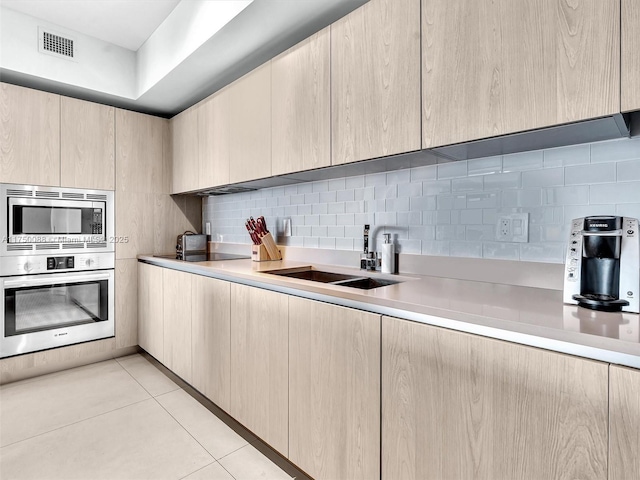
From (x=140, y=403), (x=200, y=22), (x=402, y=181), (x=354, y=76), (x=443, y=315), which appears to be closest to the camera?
(x=443, y=315)

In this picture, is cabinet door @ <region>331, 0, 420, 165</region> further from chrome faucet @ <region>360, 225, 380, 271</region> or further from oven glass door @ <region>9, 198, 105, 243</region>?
oven glass door @ <region>9, 198, 105, 243</region>

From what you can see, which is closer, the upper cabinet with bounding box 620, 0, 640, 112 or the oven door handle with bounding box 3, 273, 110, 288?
the upper cabinet with bounding box 620, 0, 640, 112

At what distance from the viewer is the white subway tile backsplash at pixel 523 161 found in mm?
1463

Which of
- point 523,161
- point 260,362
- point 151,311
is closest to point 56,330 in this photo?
point 151,311

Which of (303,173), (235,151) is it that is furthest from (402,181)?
(235,151)

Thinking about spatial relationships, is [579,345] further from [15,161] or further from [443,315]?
[15,161]

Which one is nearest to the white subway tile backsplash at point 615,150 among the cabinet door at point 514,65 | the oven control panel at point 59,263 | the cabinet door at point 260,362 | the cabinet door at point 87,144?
the cabinet door at point 514,65

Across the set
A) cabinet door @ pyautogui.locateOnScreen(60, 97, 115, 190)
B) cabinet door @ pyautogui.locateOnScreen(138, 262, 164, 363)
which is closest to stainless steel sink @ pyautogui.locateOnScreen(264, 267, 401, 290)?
cabinet door @ pyautogui.locateOnScreen(138, 262, 164, 363)

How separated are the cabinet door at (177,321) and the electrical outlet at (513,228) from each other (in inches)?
77.3

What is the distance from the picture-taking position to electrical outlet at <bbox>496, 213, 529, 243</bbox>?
4.89 feet

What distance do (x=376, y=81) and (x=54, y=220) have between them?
281 centimetres

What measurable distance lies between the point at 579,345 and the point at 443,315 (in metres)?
0.34

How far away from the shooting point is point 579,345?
33.2 inches

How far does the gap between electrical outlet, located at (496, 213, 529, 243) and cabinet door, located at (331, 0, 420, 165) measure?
527mm
